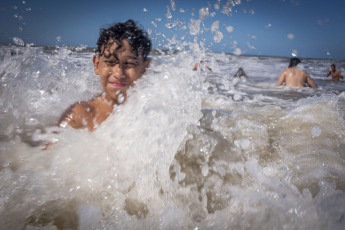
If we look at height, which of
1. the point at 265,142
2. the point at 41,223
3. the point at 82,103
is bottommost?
the point at 41,223

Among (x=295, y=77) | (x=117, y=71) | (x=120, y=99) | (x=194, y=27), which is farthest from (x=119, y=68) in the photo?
(x=295, y=77)

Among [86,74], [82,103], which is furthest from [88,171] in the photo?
[86,74]

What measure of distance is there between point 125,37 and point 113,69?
0.42m

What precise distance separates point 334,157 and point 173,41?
2.42 metres

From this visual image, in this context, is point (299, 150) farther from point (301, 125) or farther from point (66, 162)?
point (66, 162)

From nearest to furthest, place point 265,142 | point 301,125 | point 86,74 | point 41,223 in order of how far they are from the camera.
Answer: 1. point 41,223
2. point 265,142
3. point 301,125
4. point 86,74

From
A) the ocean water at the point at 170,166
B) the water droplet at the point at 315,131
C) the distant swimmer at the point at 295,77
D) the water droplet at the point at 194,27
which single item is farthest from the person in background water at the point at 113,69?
the distant swimmer at the point at 295,77

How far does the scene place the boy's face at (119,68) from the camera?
2.05m

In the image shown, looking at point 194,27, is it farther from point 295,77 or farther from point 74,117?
point 295,77

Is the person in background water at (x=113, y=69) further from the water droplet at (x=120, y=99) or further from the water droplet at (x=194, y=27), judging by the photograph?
the water droplet at (x=194, y=27)

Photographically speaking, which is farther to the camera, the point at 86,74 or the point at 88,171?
the point at 86,74

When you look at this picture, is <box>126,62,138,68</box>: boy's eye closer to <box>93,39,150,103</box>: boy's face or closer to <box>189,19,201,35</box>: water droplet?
<box>93,39,150,103</box>: boy's face

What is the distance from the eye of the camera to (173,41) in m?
2.95

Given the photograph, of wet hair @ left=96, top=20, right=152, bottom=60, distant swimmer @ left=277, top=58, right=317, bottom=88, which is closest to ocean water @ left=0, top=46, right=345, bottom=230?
wet hair @ left=96, top=20, right=152, bottom=60
